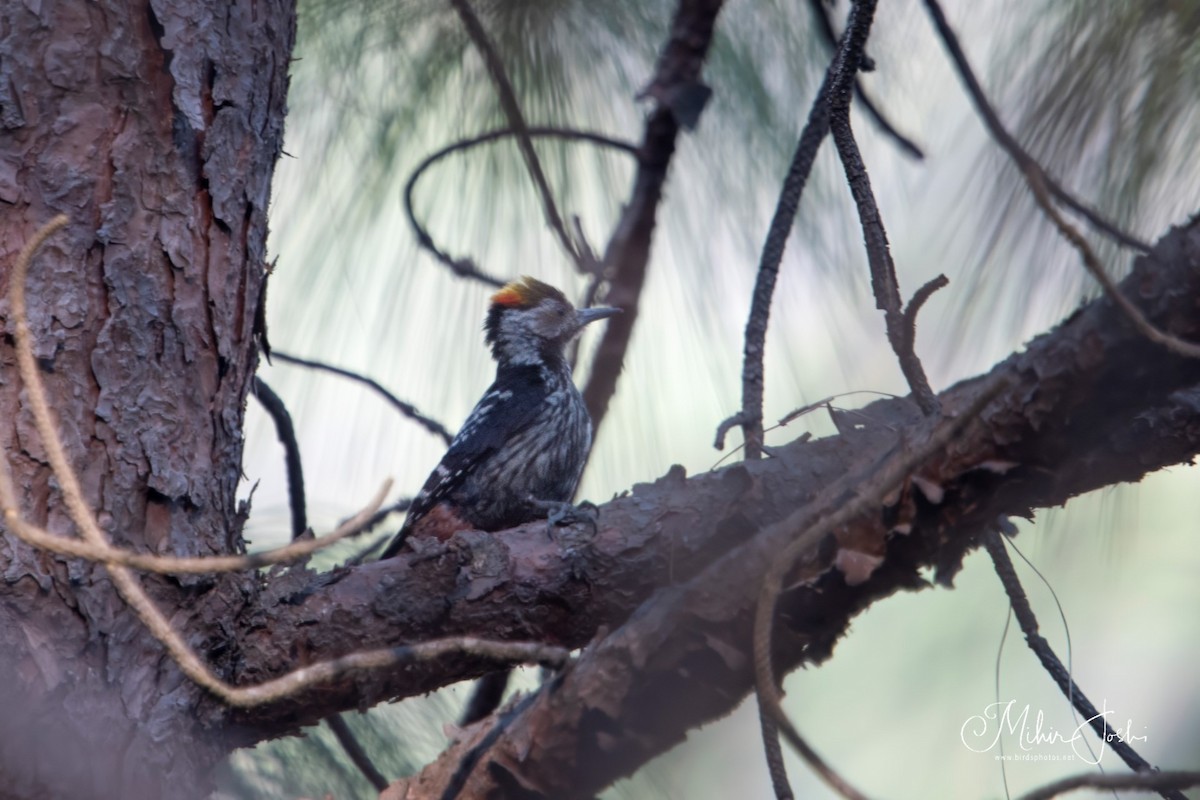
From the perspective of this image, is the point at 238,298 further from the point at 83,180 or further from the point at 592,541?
the point at 592,541

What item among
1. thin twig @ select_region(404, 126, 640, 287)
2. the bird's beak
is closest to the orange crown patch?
the bird's beak

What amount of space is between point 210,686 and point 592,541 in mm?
990

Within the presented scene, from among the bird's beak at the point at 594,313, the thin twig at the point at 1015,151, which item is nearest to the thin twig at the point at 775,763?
the thin twig at the point at 1015,151

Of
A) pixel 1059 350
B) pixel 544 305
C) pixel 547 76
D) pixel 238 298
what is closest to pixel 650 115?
pixel 547 76

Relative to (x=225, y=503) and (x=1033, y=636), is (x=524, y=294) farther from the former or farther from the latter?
(x=1033, y=636)

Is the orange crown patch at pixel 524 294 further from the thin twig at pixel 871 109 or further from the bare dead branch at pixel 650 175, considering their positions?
the thin twig at pixel 871 109

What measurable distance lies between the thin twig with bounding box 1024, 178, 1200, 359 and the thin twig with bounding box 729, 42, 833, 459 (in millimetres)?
1107

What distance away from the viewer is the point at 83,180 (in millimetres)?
2146

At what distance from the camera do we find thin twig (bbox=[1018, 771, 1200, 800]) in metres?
1.24

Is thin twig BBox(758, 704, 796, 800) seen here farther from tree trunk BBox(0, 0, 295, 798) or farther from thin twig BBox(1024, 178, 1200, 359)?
tree trunk BBox(0, 0, 295, 798)

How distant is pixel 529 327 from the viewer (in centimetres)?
447

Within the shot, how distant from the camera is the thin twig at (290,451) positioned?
2.81 meters

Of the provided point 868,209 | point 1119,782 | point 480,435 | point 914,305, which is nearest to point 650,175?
point 480,435

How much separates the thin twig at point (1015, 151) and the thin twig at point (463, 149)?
4.01 feet
